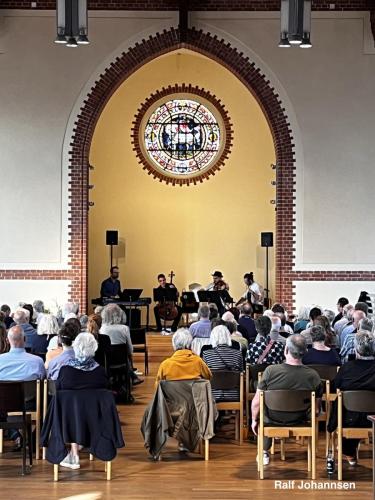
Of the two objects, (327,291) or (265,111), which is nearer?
(327,291)

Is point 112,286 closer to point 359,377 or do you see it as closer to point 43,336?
point 43,336

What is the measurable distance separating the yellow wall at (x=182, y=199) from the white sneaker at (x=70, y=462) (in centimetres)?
1283

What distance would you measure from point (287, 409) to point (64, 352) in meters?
2.17

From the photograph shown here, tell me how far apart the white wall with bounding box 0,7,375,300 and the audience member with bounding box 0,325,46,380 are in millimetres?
9032

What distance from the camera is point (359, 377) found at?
26.9ft

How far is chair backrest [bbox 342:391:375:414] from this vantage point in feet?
26.1

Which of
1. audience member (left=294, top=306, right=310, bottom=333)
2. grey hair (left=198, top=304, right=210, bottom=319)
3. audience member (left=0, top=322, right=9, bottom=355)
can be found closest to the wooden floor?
audience member (left=0, top=322, right=9, bottom=355)

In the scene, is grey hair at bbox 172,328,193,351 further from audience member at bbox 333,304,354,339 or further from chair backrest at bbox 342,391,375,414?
audience member at bbox 333,304,354,339

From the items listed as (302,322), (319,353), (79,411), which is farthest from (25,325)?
(302,322)

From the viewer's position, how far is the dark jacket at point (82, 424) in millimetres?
7949

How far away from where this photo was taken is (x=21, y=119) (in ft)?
58.4

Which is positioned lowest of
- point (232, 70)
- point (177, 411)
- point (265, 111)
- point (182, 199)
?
point (177, 411)

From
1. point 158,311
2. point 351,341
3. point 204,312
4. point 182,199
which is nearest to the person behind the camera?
point 351,341

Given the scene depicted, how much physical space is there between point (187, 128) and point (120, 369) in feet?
35.9
